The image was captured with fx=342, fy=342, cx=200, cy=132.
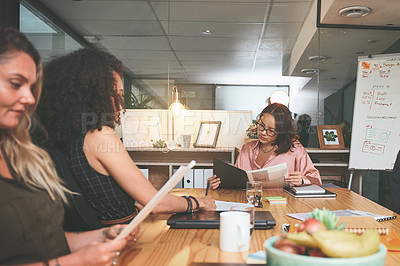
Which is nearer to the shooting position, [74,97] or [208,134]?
[74,97]

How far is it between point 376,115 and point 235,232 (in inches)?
130

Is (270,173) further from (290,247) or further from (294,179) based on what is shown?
(290,247)

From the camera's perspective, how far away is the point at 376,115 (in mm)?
3627

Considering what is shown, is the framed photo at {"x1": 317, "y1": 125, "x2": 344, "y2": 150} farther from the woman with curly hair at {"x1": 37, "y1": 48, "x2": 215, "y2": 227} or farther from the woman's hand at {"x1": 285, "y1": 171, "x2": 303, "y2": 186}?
the woman with curly hair at {"x1": 37, "y1": 48, "x2": 215, "y2": 227}

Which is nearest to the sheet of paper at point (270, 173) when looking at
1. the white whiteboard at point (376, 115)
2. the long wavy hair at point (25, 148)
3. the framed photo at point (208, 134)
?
the long wavy hair at point (25, 148)

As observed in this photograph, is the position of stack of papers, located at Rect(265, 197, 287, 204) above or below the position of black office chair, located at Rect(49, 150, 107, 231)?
below

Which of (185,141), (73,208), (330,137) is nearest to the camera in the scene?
(73,208)

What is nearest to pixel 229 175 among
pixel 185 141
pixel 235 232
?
pixel 235 232

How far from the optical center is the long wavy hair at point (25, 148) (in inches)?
32.8

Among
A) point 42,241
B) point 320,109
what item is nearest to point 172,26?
point 320,109

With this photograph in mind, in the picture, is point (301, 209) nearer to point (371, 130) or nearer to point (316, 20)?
point (371, 130)

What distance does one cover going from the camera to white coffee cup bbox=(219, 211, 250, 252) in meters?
0.87

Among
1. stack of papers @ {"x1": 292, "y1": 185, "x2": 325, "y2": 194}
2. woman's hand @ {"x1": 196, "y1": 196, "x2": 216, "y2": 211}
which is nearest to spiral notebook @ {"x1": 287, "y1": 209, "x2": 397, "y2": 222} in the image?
woman's hand @ {"x1": 196, "y1": 196, "x2": 216, "y2": 211}

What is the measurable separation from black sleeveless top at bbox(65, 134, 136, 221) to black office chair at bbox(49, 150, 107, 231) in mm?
49
